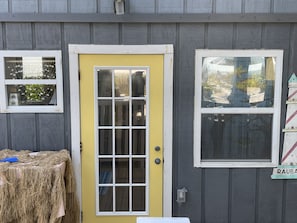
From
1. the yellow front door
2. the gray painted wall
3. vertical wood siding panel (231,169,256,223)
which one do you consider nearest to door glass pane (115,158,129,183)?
the yellow front door

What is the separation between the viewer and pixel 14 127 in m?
2.59

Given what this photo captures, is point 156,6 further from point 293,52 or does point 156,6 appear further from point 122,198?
point 122,198

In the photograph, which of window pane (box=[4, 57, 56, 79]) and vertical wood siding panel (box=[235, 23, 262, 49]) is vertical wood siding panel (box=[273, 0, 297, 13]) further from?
window pane (box=[4, 57, 56, 79])

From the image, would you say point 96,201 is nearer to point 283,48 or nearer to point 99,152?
point 99,152

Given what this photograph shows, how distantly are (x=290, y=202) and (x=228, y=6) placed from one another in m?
2.09

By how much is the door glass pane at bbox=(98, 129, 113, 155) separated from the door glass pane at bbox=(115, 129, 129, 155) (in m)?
0.06

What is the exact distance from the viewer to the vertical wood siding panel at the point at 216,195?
266cm

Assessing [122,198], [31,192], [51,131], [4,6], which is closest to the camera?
[31,192]

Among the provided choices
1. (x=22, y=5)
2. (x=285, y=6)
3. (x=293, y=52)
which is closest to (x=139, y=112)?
(x=22, y=5)

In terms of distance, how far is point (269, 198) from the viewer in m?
2.69

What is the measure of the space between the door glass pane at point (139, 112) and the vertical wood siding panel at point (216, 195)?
0.84 meters

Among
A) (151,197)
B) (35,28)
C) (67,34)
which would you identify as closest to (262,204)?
(151,197)

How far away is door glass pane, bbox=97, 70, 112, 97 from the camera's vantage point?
257 centimetres

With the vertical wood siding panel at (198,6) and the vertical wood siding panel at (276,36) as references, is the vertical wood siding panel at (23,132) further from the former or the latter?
the vertical wood siding panel at (276,36)
